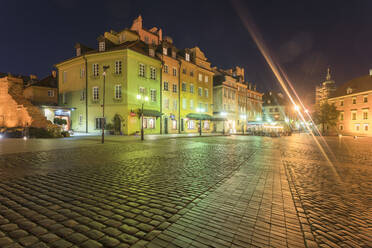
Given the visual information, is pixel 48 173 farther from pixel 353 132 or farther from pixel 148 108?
pixel 353 132

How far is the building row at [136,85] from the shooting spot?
27.8 meters

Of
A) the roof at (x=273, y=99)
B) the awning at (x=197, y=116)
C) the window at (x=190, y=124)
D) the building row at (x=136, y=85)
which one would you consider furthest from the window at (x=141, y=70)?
the roof at (x=273, y=99)

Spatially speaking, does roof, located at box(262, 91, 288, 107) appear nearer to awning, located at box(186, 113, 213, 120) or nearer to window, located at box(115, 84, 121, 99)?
awning, located at box(186, 113, 213, 120)

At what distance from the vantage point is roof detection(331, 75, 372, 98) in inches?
1836

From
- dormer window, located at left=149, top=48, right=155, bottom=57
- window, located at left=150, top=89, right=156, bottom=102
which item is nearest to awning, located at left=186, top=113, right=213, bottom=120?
window, located at left=150, top=89, right=156, bottom=102

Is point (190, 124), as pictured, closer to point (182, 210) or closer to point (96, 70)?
point (96, 70)

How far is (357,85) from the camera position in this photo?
49438 millimetres

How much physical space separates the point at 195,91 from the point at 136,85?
565 inches

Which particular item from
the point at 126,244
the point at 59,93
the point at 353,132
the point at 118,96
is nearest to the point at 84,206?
the point at 126,244

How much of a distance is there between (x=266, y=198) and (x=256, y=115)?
62.4 m

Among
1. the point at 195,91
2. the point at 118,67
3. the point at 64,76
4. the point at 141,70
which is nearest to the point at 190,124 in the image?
the point at 195,91

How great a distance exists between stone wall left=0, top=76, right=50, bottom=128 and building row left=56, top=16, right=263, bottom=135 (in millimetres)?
6804

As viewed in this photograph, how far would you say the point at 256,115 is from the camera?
206 ft

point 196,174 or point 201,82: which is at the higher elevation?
point 201,82
